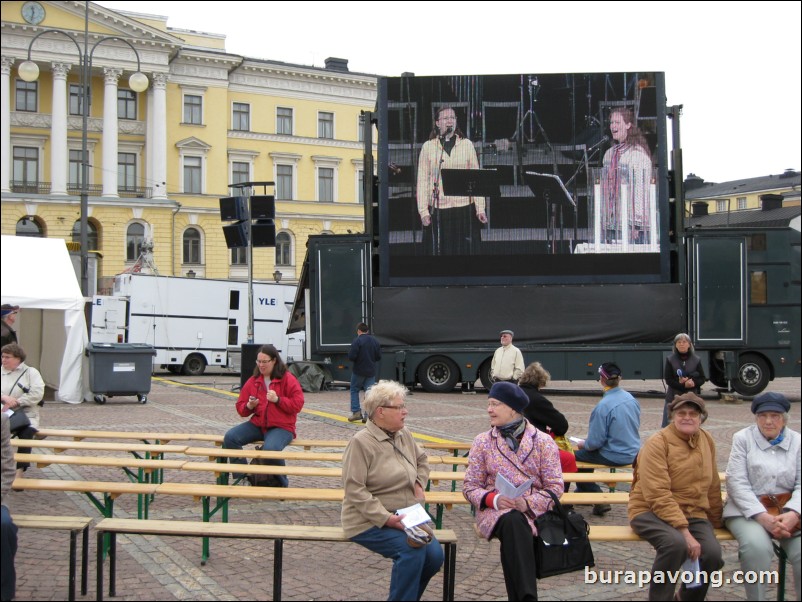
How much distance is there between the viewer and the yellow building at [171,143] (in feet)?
172

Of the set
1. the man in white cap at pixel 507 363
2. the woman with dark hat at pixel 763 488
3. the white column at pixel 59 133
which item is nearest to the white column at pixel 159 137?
the white column at pixel 59 133

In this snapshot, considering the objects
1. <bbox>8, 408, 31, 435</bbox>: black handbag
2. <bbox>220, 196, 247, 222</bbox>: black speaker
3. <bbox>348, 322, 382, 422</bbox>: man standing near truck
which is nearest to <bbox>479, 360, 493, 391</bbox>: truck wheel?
<bbox>348, 322, 382, 422</bbox>: man standing near truck

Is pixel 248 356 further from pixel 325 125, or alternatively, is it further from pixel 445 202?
pixel 325 125

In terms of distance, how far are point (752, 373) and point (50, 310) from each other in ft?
50.3

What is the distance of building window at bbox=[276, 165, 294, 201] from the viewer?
60.2 meters

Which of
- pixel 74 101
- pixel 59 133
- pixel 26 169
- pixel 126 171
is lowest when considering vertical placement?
pixel 26 169

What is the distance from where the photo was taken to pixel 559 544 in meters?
5.29

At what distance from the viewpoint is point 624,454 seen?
7.95 metres

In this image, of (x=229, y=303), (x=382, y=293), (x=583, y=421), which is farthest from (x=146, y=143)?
(x=583, y=421)

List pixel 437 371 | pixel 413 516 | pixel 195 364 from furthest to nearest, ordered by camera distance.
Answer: pixel 195 364 < pixel 437 371 < pixel 413 516

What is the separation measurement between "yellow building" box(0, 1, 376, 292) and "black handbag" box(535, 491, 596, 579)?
153 ft

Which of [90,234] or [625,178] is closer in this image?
[625,178]

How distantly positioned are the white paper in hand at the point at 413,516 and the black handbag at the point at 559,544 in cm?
69

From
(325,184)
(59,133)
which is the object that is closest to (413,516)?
(59,133)
